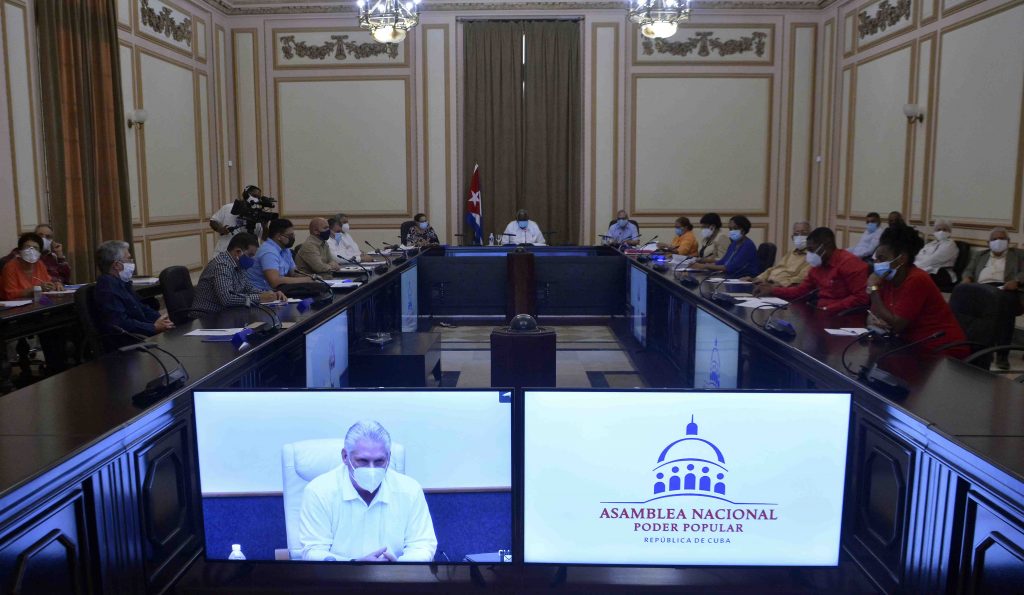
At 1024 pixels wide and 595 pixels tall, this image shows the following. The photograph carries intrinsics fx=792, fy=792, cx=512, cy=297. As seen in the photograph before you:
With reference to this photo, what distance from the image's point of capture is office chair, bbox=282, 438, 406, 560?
1416 millimetres

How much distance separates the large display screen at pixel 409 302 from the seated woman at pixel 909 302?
4.46m

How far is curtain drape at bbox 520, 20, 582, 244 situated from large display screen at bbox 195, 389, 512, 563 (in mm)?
10144

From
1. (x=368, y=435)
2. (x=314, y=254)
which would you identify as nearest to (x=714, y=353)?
(x=368, y=435)

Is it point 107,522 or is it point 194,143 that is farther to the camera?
point 194,143

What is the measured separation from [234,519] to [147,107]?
852 centimetres

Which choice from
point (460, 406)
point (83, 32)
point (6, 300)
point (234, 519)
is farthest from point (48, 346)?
point (460, 406)

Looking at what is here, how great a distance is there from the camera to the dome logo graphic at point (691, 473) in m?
1.41

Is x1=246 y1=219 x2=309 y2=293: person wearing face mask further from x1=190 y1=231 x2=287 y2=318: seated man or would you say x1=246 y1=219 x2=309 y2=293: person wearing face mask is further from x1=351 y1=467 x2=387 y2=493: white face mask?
x1=351 y1=467 x2=387 y2=493: white face mask

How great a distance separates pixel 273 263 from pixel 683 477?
4.80 metres

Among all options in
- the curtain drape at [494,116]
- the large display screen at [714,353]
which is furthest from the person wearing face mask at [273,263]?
the curtain drape at [494,116]

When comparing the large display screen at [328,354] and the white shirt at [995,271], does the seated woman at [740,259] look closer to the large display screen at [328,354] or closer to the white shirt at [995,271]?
the white shirt at [995,271]

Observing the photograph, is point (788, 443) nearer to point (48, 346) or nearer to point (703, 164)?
point (48, 346)

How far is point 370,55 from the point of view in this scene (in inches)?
442

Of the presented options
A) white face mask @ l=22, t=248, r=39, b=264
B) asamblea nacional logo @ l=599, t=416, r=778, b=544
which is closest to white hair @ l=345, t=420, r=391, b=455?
asamblea nacional logo @ l=599, t=416, r=778, b=544
